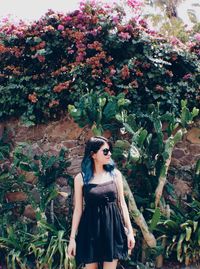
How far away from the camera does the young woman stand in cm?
347

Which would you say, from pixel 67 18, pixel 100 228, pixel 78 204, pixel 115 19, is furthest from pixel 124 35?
pixel 100 228

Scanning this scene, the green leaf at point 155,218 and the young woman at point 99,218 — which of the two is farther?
the green leaf at point 155,218

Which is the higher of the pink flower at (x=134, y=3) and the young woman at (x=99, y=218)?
the pink flower at (x=134, y=3)

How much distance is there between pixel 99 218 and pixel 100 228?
9cm

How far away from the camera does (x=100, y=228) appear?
11.5 feet

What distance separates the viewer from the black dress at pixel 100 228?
3.46 m

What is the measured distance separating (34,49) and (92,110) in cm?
171

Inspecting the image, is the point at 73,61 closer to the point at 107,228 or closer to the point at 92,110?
the point at 92,110

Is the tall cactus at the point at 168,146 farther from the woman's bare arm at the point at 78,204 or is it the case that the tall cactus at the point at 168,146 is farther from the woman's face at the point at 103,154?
the woman's bare arm at the point at 78,204

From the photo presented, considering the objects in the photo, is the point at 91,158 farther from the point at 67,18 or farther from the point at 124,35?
the point at 67,18

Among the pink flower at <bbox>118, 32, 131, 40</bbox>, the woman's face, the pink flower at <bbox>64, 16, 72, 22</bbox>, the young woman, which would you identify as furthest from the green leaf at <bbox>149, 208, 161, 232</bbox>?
the pink flower at <bbox>64, 16, 72, 22</bbox>

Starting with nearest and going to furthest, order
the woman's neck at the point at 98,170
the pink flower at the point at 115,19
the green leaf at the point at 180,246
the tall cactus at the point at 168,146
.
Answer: the woman's neck at the point at 98,170 → the green leaf at the point at 180,246 → the tall cactus at the point at 168,146 → the pink flower at the point at 115,19

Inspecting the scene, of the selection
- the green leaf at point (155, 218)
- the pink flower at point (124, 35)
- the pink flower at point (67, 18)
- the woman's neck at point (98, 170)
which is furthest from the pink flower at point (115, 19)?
the woman's neck at point (98, 170)

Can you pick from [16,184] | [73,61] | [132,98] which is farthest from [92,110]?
[16,184]
